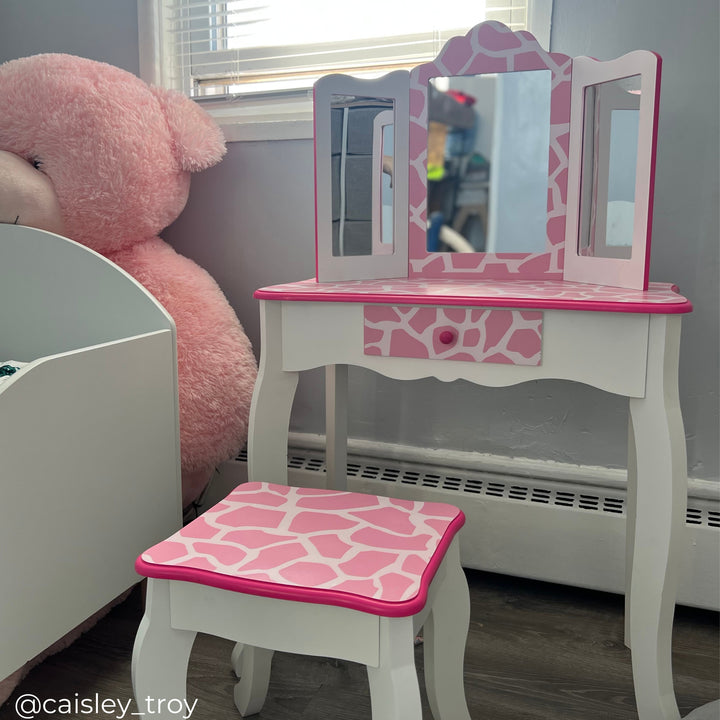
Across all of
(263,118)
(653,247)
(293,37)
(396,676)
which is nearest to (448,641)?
(396,676)

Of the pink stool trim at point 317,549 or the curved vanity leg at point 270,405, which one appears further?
the curved vanity leg at point 270,405

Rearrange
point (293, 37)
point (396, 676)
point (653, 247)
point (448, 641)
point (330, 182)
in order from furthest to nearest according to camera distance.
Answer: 1. point (293, 37)
2. point (653, 247)
3. point (330, 182)
4. point (448, 641)
5. point (396, 676)

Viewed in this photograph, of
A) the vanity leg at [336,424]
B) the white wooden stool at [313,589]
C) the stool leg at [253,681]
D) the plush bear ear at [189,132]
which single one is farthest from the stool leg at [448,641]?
the plush bear ear at [189,132]

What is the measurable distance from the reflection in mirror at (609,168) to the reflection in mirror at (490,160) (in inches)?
2.8

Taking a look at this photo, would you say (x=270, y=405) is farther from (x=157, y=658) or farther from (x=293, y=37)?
(x=293, y=37)

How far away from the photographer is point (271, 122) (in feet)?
5.11

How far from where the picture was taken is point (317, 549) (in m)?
0.82

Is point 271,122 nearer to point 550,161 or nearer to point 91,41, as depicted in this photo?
point 91,41

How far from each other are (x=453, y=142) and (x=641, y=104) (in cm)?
31

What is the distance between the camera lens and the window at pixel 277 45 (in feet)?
4.83

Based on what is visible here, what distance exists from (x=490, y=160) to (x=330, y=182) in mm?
267

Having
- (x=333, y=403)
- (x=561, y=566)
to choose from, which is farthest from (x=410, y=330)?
(x=561, y=566)

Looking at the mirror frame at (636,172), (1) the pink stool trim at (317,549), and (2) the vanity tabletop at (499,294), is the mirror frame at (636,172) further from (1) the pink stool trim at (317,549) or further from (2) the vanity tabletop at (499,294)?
(1) the pink stool trim at (317,549)

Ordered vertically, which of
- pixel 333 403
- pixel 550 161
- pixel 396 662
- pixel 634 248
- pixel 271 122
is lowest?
pixel 396 662
